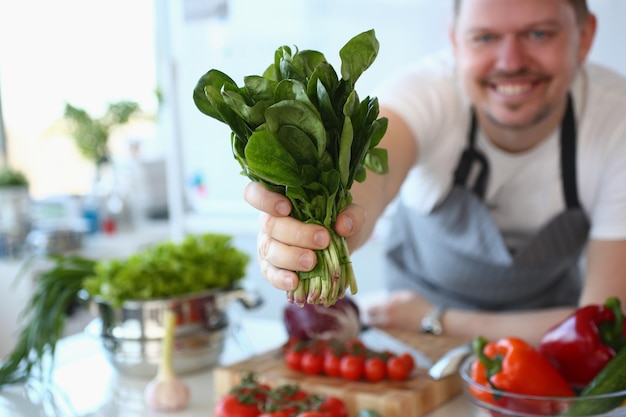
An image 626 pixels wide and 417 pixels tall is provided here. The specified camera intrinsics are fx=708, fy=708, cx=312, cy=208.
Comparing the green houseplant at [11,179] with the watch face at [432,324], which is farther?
the green houseplant at [11,179]

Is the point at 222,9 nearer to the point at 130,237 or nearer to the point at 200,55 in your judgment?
the point at 200,55

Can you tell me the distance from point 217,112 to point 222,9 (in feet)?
6.54

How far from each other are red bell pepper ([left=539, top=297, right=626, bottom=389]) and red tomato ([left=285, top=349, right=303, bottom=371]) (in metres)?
0.37

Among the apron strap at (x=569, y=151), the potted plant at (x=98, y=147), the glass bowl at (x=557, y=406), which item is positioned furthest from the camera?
the potted plant at (x=98, y=147)

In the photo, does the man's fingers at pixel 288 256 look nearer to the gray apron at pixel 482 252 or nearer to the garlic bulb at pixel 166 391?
the garlic bulb at pixel 166 391

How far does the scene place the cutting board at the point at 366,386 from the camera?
990mm

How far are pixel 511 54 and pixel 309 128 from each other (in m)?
0.73

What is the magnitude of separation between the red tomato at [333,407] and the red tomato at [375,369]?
85 mm

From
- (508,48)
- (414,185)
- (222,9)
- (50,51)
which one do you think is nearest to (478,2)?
(508,48)

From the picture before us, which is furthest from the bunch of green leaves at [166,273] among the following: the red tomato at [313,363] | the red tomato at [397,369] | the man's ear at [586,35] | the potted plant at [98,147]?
the potted plant at [98,147]

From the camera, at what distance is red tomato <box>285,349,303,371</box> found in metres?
1.11

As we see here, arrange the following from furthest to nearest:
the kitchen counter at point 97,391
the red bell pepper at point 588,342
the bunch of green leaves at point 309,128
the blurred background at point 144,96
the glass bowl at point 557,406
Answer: the blurred background at point 144,96, the kitchen counter at point 97,391, the red bell pepper at point 588,342, the glass bowl at point 557,406, the bunch of green leaves at point 309,128

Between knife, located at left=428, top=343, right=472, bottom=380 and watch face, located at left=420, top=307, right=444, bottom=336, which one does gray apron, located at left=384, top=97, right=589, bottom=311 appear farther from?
knife, located at left=428, top=343, right=472, bottom=380

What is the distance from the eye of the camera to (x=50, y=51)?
3369mm
